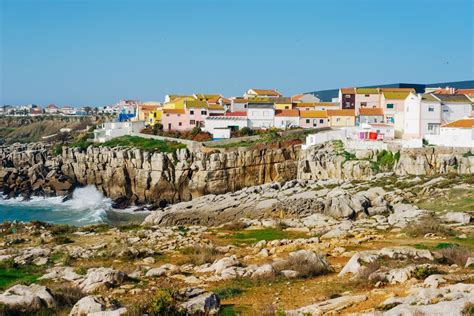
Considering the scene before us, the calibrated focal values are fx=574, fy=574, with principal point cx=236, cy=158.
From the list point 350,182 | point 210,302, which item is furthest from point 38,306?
point 350,182

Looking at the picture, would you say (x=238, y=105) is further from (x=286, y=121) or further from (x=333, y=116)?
(x=333, y=116)

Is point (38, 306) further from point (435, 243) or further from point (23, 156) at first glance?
point (23, 156)

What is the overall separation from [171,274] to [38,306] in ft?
15.1

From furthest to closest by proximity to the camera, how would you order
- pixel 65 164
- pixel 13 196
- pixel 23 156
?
1. pixel 23 156
2. pixel 65 164
3. pixel 13 196

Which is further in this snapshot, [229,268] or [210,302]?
[229,268]

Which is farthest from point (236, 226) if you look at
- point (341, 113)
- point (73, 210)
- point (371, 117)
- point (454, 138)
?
point (341, 113)

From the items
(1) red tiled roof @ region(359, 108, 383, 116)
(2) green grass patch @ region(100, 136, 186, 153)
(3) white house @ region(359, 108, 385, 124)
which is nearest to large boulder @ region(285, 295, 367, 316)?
(2) green grass patch @ region(100, 136, 186, 153)

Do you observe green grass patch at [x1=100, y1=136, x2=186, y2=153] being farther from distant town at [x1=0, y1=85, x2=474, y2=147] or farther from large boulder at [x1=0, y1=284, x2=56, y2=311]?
large boulder at [x1=0, y1=284, x2=56, y2=311]

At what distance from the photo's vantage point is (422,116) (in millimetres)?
46156

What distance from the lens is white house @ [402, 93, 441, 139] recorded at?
46219 mm

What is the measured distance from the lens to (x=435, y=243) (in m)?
19.3

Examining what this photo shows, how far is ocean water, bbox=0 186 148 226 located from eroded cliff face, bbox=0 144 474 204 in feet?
5.00

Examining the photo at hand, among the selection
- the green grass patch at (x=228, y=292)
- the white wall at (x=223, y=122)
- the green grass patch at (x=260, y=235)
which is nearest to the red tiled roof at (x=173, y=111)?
the white wall at (x=223, y=122)

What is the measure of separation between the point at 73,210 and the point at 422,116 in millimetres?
29928
